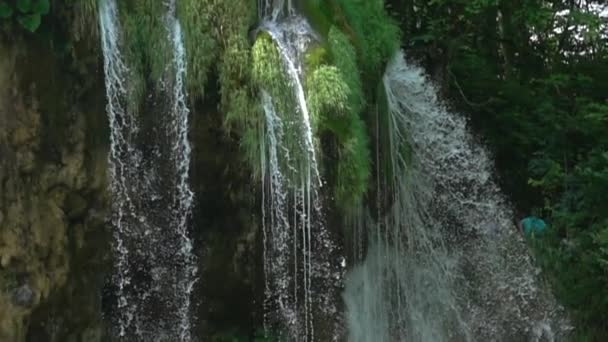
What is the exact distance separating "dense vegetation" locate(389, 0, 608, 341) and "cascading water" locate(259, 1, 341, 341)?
128 inches

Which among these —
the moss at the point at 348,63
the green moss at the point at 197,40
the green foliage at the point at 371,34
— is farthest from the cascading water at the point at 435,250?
the green moss at the point at 197,40

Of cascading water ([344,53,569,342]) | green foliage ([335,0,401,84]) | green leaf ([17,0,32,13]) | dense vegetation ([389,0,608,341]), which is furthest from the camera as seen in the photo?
dense vegetation ([389,0,608,341])

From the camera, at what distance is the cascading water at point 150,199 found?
537 cm

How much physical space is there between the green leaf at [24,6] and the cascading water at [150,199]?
1.59ft

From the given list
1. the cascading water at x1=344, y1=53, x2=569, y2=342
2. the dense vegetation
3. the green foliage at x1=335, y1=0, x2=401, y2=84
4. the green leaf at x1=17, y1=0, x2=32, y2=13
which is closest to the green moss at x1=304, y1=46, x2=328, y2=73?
the green foliage at x1=335, y1=0, x2=401, y2=84

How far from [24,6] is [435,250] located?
411 centimetres

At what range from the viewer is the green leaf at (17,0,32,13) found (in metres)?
5.00

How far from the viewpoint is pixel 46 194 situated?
529 cm

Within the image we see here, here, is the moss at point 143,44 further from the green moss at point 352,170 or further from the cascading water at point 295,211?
the green moss at point 352,170

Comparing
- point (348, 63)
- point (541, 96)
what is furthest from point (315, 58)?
point (541, 96)

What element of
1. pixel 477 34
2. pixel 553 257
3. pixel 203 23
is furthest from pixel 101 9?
pixel 477 34

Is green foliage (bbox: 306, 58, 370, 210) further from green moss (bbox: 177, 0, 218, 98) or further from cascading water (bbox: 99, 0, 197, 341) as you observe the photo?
cascading water (bbox: 99, 0, 197, 341)

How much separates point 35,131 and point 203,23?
136cm

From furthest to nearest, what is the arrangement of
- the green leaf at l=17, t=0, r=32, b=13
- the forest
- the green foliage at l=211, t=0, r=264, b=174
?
the green foliage at l=211, t=0, r=264, b=174 < the forest < the green leaf at l=17, t=0, r=32, b=13
